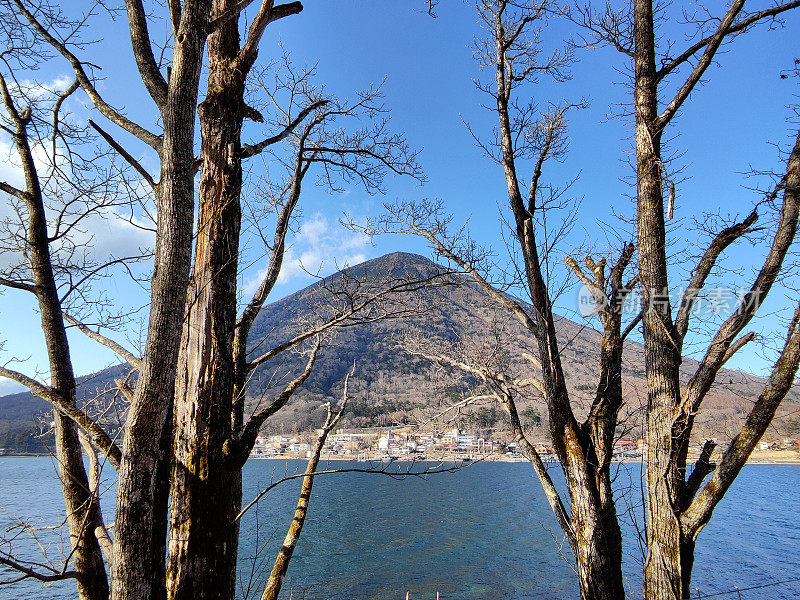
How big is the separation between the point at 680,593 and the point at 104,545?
408cm

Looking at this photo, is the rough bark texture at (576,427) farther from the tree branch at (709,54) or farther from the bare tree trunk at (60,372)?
the bare tree trunk at (60,372)

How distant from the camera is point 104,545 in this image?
111 inches

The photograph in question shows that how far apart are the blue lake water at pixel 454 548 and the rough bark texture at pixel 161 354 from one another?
7.01 metres

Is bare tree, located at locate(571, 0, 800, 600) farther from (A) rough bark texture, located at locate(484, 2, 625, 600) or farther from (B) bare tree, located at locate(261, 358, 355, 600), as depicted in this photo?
(B) bare tree, located at locate(261, 358, 355, 600)

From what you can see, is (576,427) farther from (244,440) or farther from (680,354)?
(244,440)

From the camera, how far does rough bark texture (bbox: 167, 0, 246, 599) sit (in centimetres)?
241

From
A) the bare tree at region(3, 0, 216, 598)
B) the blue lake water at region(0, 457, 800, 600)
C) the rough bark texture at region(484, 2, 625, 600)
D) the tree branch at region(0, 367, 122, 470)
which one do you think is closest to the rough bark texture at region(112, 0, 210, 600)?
the bare tree at region(3, 0, 216, 598)

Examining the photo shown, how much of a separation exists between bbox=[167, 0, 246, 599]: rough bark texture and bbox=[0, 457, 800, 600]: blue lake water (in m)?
6.83

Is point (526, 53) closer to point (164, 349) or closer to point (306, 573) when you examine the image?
point (164, 349)

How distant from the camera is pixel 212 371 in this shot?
261 centimetres

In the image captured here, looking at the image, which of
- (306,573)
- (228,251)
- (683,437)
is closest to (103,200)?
(228,251)

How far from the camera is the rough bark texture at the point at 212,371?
2414mm

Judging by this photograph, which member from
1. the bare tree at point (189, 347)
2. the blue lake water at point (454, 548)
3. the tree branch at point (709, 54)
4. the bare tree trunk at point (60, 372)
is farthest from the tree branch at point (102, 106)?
the blue lake water at point (454, 548)

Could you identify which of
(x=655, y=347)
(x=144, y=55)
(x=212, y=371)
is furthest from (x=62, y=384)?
(x=655, y=347)
